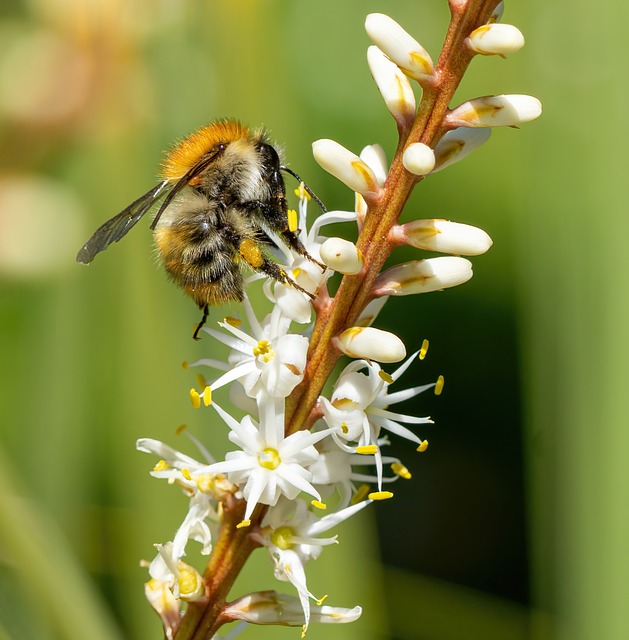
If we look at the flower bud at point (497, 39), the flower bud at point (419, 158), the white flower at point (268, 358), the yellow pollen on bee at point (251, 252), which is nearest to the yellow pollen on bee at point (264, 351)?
the white flower at point (268, 358)

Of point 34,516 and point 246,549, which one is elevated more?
point 246,549

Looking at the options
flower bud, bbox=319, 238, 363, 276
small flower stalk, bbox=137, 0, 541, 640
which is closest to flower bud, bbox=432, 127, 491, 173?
small flower stalk, bbox=137, 0, 541, 640

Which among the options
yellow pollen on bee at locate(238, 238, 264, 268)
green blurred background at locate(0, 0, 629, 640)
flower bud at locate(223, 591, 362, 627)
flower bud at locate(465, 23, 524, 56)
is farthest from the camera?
green blurred background at locate(0, 0, 629, 640)

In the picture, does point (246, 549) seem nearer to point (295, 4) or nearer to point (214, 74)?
point (214, 74)

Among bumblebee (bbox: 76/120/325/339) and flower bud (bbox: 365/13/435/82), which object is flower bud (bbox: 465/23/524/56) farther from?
bumblebee (bbox: 76/120/325/339)

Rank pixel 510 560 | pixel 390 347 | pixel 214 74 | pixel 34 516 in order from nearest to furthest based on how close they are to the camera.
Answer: pixel 390 347 → pixel 34 516 → pixel 214 74 → pixel 510 560

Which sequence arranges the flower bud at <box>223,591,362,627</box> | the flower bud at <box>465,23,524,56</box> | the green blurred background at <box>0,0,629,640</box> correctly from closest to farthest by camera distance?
the flower bud at <box>465,23,524,56</box>, the flower bud at <box>223,591,362,627</box>, the green blurred background at <box>0,0,629,640</box>

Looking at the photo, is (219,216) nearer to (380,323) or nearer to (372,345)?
(372,345)

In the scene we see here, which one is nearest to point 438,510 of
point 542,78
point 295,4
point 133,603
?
point 133,603
